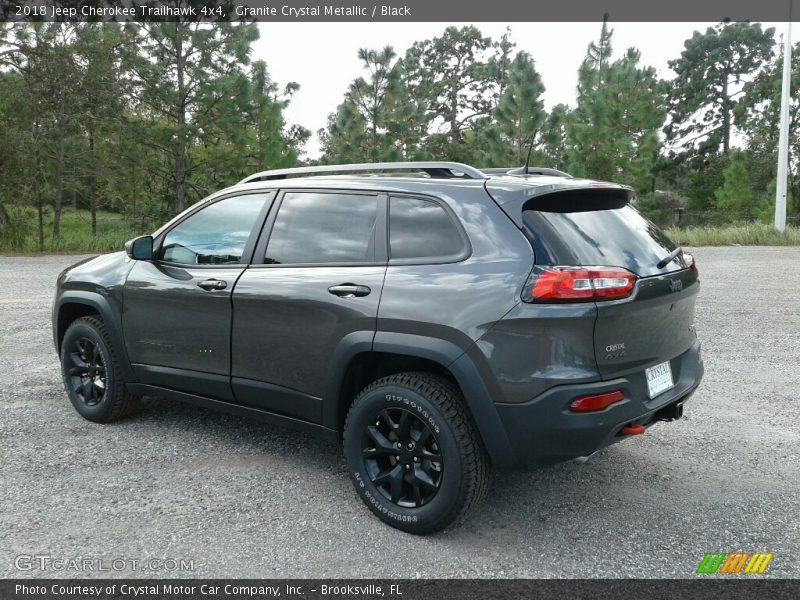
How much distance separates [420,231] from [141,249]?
208 centimetres

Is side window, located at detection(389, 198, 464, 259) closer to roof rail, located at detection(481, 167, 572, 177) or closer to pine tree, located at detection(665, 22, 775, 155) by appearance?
roof rail, located at detection(481, 167, 572, 177)

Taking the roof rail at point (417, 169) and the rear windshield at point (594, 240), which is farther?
the roof rail at point (417, 169)

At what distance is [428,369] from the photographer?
3.68 m

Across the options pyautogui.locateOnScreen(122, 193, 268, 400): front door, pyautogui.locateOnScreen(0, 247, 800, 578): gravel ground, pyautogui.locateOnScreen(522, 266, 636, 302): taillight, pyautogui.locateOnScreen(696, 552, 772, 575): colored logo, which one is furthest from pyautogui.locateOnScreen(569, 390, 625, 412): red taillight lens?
pyautogui.locateOnScreen(122, 193, 268, 400): front door

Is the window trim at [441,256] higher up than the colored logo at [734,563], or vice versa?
the window trim at [441,256]

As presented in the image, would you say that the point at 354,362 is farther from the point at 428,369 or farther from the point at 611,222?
the point at 611,222

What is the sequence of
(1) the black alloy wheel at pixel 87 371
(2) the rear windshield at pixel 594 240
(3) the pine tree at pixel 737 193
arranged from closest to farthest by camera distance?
(2) the rear windshield at pixel 594 240, (1) the black alloy wheel at pixel 87 371, (3) the pine tree at pixel 737 193

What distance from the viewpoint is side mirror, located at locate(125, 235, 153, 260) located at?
15.7 feet

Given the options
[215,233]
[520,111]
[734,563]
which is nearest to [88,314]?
[215,233]

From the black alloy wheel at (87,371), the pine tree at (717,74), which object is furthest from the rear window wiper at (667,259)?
the pine tree at (717,74)

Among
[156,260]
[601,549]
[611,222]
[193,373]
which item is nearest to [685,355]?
[611,222]

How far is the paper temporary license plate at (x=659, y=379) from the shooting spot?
11.7 ft

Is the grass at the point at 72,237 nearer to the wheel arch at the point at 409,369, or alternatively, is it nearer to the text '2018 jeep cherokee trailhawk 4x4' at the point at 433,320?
the text '2018 jeep cherokee trailhawk 4x4' at the point at 433,320

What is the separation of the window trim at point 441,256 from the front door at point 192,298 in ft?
3.17
